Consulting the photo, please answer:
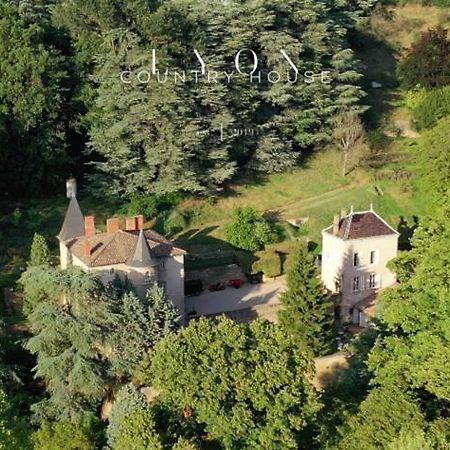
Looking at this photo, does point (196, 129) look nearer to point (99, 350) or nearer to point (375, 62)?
point (99, 350)

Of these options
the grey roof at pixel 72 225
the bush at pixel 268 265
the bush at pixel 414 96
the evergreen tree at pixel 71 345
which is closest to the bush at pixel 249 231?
the bush at pixel 268 265

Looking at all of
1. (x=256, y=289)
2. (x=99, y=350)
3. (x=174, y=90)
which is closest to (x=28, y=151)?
(x=174, y=90)

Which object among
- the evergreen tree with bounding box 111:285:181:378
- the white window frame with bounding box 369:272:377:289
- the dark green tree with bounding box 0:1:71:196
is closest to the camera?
the evergreen tree with bounding box 111:285:181:378

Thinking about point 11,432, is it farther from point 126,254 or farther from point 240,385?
point 126,254

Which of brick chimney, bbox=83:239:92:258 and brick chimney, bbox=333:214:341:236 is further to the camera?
brick chimney, bbox=333:214:341:236

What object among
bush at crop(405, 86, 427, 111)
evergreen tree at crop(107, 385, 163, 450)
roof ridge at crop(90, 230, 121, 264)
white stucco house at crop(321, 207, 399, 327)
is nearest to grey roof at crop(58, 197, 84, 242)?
roof ridge at crop(90, 230, 121, 264)

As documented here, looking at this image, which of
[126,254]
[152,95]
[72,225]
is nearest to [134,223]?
[72,225]

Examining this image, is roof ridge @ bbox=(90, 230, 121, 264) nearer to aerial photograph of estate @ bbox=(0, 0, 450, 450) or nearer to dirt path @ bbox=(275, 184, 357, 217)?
aerial photograph of estate @ bbox=(0, 0, 450, 450)
